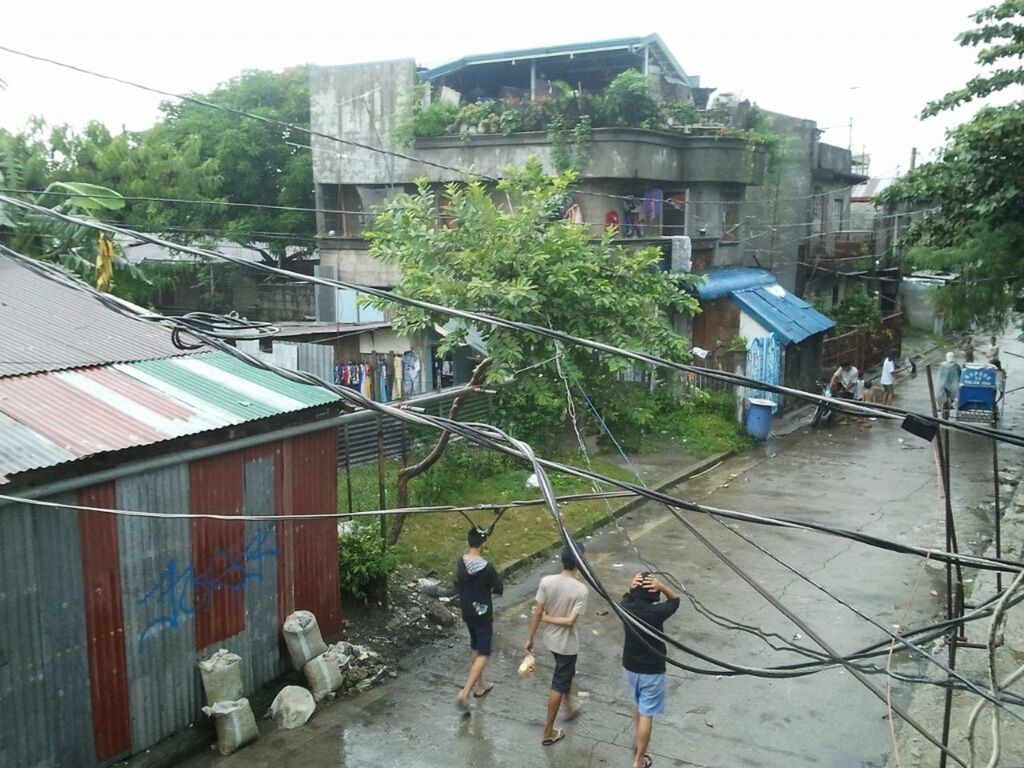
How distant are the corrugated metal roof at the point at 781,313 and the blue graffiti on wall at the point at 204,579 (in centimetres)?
1719

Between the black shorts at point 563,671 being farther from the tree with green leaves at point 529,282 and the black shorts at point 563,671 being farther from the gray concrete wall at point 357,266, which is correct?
the gray concrete wall at point 357,266

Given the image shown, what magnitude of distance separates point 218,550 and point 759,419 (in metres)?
15.0

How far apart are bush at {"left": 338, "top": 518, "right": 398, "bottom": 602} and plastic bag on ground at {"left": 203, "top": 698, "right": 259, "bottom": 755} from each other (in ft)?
7.61

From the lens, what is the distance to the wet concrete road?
302 inches

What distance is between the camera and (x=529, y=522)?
13992mm

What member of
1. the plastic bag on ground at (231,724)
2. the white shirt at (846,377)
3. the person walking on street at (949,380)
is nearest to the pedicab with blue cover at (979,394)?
the person walking on street at (949,380)

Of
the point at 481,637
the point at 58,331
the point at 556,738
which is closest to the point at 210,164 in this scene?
the point at 58,331

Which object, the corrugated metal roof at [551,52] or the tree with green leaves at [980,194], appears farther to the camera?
the corrugated metal roof at [551,52]

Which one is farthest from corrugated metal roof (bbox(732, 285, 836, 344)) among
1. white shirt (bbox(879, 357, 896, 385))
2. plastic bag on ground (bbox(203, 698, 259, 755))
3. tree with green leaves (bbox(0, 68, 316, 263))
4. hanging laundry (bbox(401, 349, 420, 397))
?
plastic bag on ground (bbox(203, 698, 259, 755))

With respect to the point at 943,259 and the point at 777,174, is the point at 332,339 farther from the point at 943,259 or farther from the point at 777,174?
the point at 777,174

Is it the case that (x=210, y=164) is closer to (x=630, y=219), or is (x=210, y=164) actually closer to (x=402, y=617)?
(x=630, y=219)

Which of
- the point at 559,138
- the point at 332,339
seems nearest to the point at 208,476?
the point at 332,339

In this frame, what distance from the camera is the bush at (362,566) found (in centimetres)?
1019

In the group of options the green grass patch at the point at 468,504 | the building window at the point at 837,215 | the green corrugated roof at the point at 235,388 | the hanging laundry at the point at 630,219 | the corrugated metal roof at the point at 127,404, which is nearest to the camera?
the corrugated metal roof at the point at 127,404
